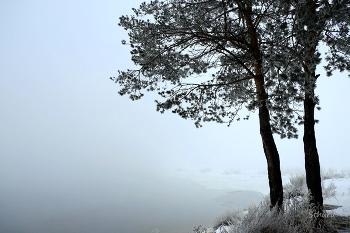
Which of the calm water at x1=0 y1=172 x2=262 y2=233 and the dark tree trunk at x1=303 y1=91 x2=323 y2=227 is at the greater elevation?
the dark tree trunk at x1=303 y1=91 x2=323 y2=227

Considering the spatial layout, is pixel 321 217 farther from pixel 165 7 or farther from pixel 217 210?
pixel 217 210

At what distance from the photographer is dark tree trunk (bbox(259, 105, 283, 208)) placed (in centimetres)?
514

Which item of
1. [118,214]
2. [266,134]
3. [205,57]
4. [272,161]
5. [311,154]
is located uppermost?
[205,57]

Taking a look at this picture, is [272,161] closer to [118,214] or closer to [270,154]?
[270,154]

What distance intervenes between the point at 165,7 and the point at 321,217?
222 inches

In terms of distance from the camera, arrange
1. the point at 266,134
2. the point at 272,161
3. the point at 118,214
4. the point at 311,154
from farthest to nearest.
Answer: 1. the point at 118,214
2. the point at 266,134
3. the point at 272,161
4. the point at 311,154

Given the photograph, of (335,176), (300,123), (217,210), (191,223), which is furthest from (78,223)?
(335,176)

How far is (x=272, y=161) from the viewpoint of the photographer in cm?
534

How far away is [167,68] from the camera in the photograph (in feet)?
19.5

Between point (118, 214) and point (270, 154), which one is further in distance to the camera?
point (118, 214)

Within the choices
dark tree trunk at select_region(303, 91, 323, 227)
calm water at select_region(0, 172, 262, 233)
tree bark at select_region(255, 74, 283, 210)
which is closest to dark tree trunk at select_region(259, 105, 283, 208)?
tree bark at select_region(255, 74, 283, 210)

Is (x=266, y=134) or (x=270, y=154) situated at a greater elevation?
(x=266, y=134)

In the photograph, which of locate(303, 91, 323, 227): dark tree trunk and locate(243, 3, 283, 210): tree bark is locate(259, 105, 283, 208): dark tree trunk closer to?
locate(243, 3, 283, 210): tree bark

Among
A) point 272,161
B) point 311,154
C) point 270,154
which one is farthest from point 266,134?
point 311,154
